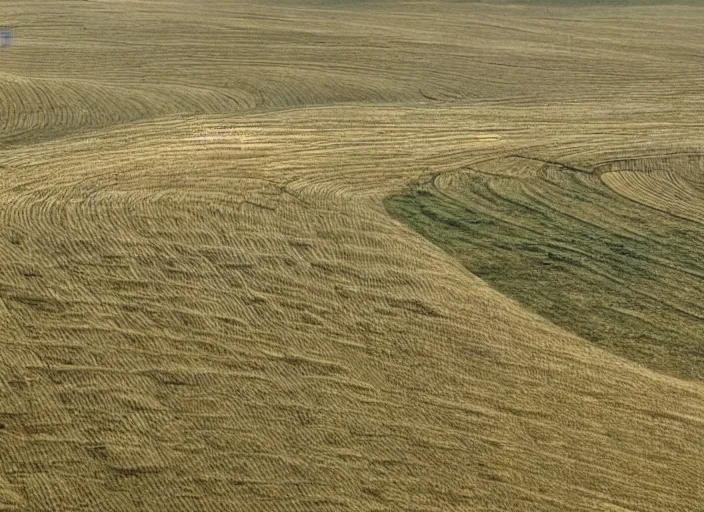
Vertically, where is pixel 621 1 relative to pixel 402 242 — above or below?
above

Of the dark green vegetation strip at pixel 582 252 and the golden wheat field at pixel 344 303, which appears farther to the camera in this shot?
the dark green vegetation strip at pixel 582 252

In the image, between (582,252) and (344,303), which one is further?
(582,252)

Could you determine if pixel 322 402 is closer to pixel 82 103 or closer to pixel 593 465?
pixel 593 465

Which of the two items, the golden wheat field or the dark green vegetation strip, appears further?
the dark green vegetation strip

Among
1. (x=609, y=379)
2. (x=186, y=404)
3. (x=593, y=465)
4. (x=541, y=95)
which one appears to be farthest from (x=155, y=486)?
(x=541, y=95)
